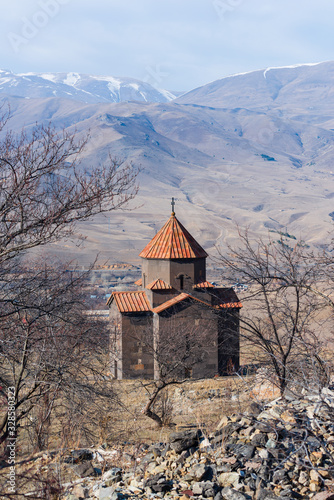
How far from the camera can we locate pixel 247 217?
430 ft

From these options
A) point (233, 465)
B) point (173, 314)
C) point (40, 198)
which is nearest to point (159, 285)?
point (173, 314)

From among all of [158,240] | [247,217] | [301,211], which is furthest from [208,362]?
[301,211]

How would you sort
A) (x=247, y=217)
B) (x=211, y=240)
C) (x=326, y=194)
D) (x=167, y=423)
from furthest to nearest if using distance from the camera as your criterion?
(x=326, y=194)
(x=247, y=217)
(x=211, y=240)
(x=167, y=423)

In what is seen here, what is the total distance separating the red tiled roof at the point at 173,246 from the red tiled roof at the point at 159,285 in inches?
40.8

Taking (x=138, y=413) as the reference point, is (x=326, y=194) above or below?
above

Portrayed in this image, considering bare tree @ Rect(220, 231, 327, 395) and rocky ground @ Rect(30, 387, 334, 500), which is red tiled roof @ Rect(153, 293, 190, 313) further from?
rocky ground @ Rect(30, 387, 334, 500)

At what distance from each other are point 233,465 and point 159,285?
1516 cm

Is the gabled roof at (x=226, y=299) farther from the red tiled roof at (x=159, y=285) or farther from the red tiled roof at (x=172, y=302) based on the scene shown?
the red tiled roof at (x=159, y=285)

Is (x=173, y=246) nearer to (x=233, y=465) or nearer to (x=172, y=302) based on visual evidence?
(x=172, y=302)

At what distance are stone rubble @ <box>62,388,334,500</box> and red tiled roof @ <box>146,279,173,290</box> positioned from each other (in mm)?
13740

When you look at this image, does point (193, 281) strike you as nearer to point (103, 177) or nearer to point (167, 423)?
point (167, 423)

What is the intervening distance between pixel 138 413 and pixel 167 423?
208cm

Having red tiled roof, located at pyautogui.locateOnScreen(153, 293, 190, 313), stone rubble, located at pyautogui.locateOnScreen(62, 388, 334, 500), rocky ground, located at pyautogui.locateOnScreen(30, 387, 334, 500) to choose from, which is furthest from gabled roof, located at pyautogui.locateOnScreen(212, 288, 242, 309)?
stone rubble, located at pyautogui.locateOnScreen(62, 388, 334, 500)

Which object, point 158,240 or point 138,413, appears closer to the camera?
point 138,413
